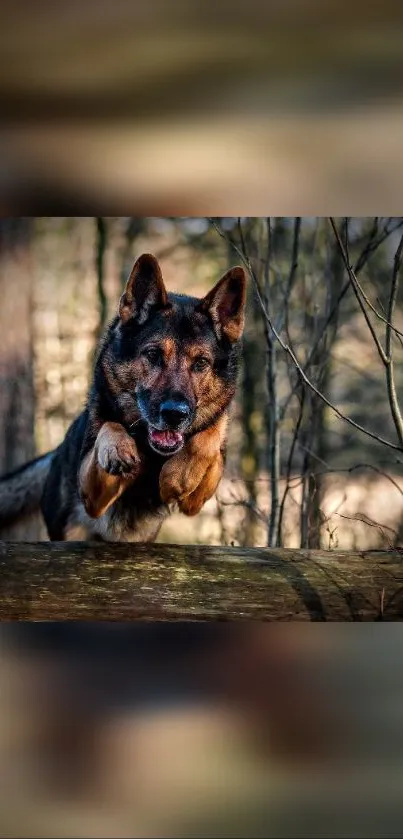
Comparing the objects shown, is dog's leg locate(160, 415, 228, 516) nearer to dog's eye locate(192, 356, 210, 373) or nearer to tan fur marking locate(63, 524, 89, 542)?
dog's eye locate(192, 356, 210, 373)

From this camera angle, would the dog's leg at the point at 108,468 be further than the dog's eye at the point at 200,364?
No

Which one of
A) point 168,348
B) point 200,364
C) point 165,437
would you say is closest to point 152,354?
point 168,348

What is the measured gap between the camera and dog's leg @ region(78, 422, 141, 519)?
4043 mm

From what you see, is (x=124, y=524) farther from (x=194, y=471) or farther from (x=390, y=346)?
(x=390, y=346)

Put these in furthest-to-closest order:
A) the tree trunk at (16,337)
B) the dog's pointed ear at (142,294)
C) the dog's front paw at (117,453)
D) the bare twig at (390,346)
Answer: the tree trunk at (16,337)
the dog's pointed ear at (142,294)
the dog's front paw at (117,453)
the bare twig at (390,346)

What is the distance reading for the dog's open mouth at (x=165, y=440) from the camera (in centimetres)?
420

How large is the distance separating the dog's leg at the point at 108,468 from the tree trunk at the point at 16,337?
118 centimetres

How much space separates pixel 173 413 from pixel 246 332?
97 centimetres

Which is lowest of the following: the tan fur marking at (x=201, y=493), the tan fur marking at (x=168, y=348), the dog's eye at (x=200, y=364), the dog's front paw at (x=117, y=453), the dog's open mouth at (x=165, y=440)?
the tan fur marking at (x=201, y=493)

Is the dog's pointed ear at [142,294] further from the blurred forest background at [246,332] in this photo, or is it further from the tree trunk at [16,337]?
the tree trunk at [16,337]

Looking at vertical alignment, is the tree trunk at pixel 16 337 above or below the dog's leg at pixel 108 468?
above

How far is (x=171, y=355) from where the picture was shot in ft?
14.1

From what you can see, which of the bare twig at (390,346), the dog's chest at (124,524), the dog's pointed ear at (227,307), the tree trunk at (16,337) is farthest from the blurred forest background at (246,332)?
the bare twig at (390,346)

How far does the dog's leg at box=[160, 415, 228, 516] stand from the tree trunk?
136 centimetres
